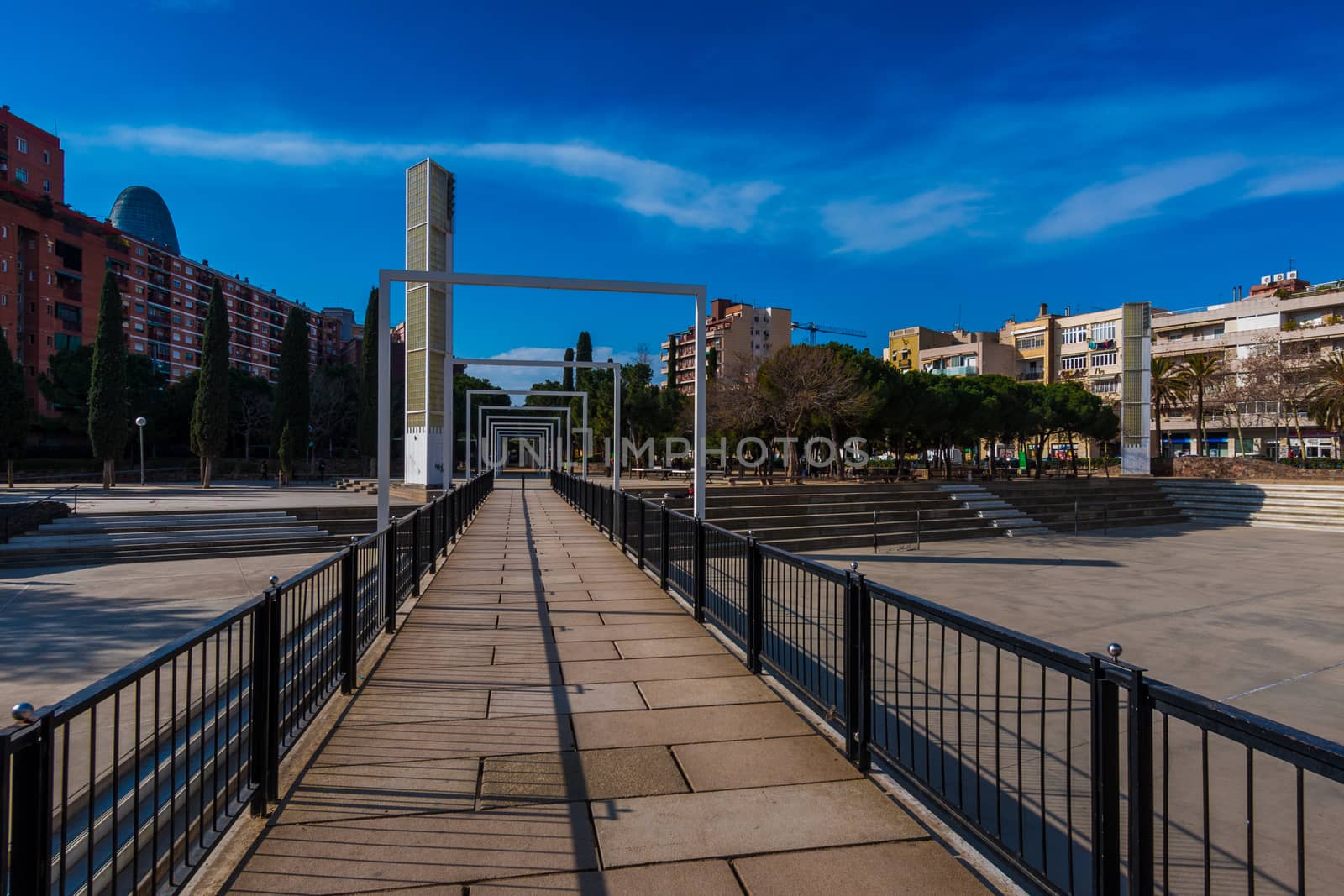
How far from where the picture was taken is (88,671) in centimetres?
697

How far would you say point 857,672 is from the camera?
3.74 metres

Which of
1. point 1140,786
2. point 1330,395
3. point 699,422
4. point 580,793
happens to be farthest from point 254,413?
point 1330,395

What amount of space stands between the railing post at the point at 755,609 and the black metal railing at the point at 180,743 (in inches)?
106

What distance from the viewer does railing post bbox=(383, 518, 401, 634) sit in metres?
6.29

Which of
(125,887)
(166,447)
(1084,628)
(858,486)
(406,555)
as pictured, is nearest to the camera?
(125,887)

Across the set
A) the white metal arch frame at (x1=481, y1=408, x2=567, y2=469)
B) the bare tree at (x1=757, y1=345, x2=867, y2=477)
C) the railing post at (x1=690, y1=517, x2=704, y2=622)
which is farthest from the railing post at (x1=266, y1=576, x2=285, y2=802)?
the white metal arch frame at (x1=481, y1=408, x2=567, y2=469)

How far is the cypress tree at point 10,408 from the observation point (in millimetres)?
32500

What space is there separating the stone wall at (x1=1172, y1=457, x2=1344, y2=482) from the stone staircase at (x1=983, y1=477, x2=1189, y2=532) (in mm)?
6644

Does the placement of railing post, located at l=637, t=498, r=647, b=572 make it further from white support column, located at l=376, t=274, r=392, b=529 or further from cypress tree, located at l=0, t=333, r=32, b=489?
cypress tree, located at l=0, t=333, r=32, b=489

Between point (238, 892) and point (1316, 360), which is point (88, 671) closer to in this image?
point (238, 892)

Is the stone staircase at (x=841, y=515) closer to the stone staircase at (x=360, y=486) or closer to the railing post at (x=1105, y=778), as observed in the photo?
the stone staircase at (x=360, y=486)

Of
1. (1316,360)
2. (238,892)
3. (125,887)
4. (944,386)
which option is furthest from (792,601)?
(1316,360)

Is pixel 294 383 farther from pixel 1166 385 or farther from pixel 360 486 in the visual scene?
pixel 1166 385

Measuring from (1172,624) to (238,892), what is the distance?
10.6 meters
